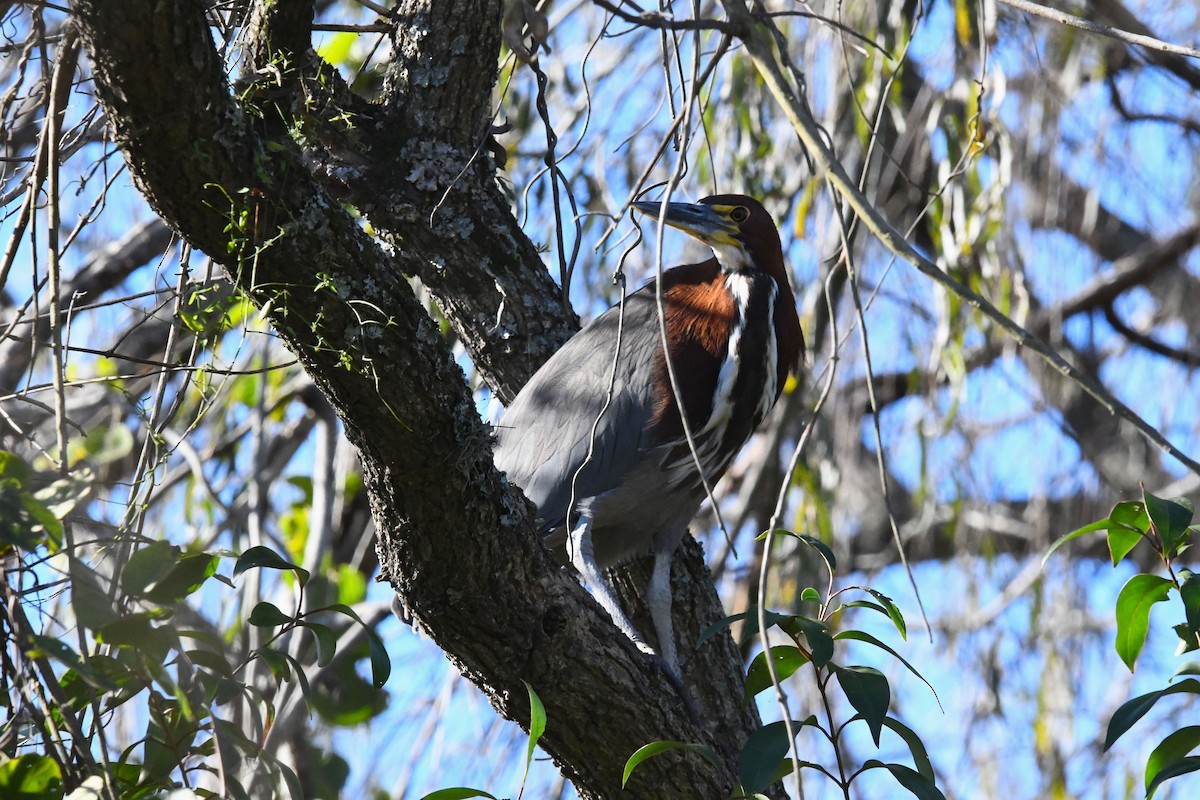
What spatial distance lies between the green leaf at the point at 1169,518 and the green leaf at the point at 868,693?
0.37 m

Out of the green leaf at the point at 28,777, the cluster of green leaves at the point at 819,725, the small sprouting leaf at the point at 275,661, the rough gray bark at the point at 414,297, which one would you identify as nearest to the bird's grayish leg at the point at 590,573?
the rough gray bark at the point at 414,297

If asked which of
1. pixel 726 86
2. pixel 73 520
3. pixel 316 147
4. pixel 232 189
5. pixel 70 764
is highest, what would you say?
pixel 726 86

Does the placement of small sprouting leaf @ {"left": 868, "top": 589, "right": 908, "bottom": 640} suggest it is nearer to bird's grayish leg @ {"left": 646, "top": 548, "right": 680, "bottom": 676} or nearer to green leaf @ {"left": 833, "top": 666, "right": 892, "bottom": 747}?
green leaf @ {"left": 833, "top": 666, "right": 892, "bottom": 747}

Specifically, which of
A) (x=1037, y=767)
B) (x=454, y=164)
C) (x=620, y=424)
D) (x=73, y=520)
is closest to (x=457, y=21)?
(x=454, y=164)

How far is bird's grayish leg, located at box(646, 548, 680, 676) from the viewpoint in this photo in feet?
7.99

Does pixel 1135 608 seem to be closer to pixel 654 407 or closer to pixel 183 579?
pixel 183 579

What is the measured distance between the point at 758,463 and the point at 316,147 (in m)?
1.62

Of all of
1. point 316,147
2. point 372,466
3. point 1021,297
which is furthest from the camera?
point 1021,297

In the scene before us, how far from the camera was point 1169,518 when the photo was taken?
4.67 ft

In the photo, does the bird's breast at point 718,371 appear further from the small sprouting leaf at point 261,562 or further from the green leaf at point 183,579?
the green leaf at point 183,579

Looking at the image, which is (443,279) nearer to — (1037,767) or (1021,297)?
(1021,297)

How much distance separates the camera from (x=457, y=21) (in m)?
2.34

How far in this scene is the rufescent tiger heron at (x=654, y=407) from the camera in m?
2.57

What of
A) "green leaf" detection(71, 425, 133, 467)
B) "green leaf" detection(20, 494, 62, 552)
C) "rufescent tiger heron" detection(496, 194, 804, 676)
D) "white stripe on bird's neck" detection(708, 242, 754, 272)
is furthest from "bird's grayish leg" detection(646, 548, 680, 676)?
"green leaf" detection(20, 494, 62, 552)
